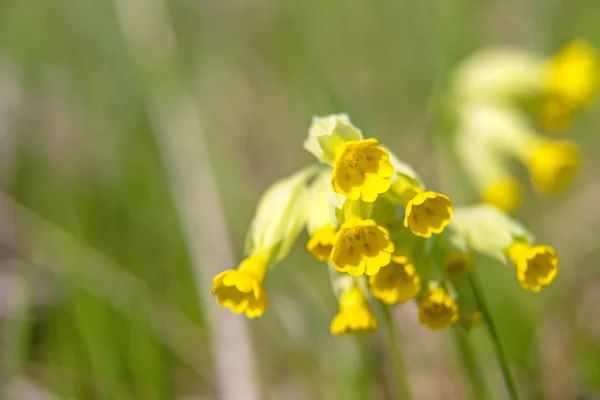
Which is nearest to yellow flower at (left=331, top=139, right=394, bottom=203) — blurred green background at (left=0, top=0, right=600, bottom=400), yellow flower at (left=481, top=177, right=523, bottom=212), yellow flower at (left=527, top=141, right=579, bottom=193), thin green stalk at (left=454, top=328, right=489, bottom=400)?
thin green stalk at (left=454, top=328, right=489, bottom=400)

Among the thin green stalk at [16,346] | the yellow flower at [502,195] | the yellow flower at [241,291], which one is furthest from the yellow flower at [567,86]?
the thin green stalk at [16,346]

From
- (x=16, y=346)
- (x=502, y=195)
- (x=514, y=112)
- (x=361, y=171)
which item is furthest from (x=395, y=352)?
(x=514, y=112)

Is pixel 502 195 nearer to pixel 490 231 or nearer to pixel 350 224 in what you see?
pixel 490 231

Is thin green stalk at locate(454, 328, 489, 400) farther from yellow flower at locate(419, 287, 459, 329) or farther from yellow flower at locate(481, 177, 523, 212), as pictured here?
yellow flower at locate(481, 177, 523, 212)

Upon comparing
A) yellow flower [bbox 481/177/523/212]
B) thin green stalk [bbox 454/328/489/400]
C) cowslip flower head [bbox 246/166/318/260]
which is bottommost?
thin green stalk [bbox 454/328/489/400]

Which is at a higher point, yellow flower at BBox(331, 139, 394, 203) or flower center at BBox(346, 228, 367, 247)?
yellow flower at BBox(331, 139, 394, 203)

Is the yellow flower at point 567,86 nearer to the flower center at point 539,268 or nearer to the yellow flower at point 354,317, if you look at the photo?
the flower center at point 539,268

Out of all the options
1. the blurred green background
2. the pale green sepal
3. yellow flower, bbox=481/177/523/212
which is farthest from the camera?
yellow flower, bbox=481/177/523/212
